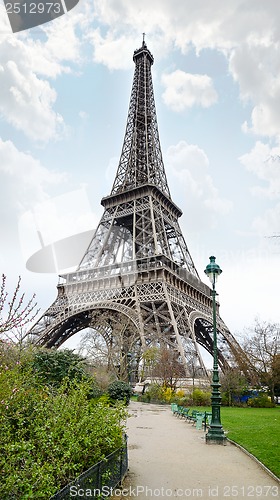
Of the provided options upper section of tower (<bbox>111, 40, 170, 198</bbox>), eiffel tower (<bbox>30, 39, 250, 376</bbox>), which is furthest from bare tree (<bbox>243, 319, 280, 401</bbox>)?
upper section of tower (<bbox>111, 40, 170, 198</bbox>)

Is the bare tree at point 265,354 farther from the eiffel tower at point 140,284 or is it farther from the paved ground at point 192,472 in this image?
the paved ground at point 192,472

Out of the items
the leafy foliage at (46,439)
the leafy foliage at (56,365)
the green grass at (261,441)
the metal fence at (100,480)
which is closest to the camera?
the leafy foliage at (46,439)

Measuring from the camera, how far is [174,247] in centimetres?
4716

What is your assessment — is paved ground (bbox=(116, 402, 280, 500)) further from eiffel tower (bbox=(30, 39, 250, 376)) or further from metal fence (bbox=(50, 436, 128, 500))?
eiffel tower (bbox=(30, 39, 250, 376))

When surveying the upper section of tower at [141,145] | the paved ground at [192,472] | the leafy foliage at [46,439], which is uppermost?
the upper section of tower at [141,145]

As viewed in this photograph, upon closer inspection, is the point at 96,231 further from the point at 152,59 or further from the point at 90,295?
the point at 152,59

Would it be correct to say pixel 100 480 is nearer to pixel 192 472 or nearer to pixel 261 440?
pixel 192 472

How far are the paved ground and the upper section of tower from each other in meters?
38.9

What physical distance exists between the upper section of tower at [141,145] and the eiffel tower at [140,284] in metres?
0.15

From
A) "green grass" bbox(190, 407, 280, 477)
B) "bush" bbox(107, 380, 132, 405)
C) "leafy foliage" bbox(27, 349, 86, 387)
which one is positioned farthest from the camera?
"bush" bbox(107, 380, 132, 405)

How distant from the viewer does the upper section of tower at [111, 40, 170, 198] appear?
51000 millimetres

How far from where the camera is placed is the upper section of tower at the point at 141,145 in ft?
167

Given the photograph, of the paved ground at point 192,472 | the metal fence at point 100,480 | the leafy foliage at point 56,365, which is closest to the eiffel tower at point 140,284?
the leafy foliage at point 56,365

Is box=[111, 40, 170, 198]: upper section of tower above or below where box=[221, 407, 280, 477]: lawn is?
above
